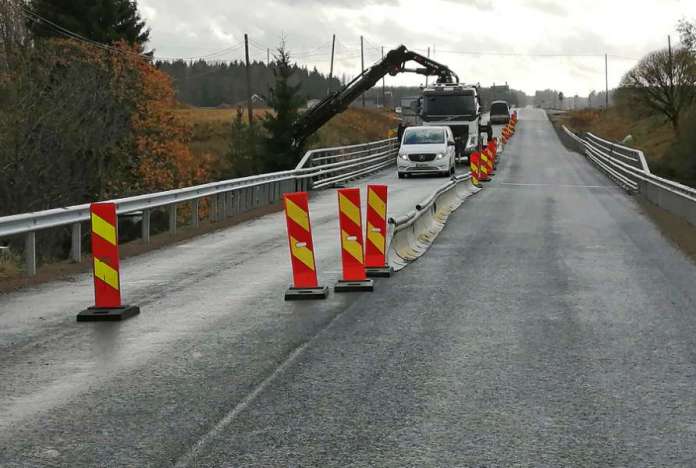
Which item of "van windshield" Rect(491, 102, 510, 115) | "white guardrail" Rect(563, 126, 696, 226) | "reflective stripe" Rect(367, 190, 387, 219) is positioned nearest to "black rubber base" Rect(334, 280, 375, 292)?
"reflective stripe" Rect(367, 190, 387, 219)

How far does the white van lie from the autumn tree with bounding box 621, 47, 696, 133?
5299 cm

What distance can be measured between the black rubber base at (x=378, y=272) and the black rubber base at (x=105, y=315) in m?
3.59

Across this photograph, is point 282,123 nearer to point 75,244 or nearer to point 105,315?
point 75,244

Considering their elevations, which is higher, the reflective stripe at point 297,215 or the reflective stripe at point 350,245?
the reflective stripe at point 297,215

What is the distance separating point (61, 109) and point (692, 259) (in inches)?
903

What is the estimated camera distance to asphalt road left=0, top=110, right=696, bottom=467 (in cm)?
516

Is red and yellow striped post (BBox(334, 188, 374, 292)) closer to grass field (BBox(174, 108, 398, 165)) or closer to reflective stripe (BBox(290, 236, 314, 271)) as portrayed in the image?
reflective stripe (BBox(290, 236, 314, 271))

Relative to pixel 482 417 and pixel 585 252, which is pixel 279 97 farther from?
pixel 482 417

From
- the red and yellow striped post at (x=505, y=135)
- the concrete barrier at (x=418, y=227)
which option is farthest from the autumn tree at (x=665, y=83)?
the concrete barrier at (x=418, y=227)

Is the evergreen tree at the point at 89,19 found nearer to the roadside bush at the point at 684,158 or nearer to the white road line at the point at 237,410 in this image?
the roadside bush at the point at 684,158

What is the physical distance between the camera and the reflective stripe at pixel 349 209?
1126 centimetres

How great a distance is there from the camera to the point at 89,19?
50219 millimetres

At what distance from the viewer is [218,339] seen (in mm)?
8148

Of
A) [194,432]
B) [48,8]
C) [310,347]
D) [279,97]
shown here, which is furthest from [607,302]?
[48,8]
